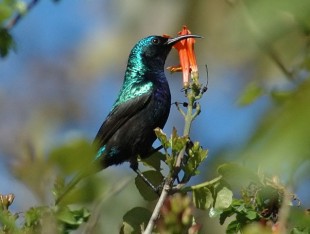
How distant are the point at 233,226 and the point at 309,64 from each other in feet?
3.38

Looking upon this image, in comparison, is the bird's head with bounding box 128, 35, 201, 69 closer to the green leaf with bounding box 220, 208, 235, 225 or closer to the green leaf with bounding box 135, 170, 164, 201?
the green leaf with bounding box 135, 170, 164, 201

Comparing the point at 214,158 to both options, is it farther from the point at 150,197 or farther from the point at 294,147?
the point at 150,197

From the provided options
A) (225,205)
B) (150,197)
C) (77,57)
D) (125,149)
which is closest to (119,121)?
(125,149)

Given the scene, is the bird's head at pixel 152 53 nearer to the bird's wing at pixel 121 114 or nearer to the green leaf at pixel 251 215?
the bird's wing at pixel 121 114

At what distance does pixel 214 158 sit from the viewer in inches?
49.7

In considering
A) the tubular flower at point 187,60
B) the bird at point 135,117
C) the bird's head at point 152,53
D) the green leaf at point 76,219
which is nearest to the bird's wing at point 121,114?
the bird at point 135,117

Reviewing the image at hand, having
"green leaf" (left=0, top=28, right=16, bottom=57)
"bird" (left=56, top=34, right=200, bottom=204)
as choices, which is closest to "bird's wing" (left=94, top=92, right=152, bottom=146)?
"bird" (left=56, top=34, right=200, bottom=204)

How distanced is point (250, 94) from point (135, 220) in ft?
3.30

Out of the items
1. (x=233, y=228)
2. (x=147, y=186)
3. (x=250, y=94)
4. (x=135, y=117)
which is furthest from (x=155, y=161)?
(x=135, y=117)

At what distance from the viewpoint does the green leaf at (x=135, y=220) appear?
92.3 inches

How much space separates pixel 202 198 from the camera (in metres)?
2.42

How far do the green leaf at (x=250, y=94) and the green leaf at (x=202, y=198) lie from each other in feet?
2.92

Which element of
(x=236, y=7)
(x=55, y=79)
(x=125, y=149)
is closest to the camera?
(x=236, y=7)

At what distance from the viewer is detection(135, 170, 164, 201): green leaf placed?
267 centimetres
